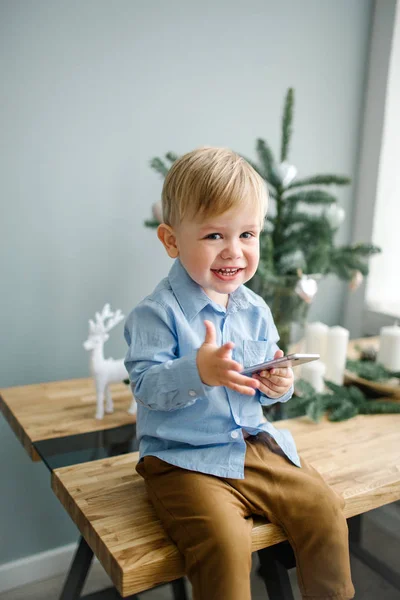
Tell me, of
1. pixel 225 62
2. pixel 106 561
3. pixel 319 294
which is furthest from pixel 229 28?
pixel 106 561

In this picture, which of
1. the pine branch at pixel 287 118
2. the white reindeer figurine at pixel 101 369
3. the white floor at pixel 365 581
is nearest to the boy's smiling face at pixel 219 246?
the white reindeer figurine at pixel 101 369

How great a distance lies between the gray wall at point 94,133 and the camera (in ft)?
4.90

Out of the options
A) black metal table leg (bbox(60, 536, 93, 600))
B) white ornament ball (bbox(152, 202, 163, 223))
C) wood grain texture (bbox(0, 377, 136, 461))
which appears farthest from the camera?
white ornament ball (bbox(152, 202, 163, 223))

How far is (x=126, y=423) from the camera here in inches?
52.4

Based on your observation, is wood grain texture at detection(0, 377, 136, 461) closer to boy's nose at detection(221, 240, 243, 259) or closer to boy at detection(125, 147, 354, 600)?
boy at detection(125, 147, 354, 600)

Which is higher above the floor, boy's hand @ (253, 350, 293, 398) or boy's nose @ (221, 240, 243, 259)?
boy's nose @ (221, 240, 243, 259)

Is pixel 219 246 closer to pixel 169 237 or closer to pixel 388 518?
pixel 169 237

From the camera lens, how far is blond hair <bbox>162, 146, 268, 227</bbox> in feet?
3.02

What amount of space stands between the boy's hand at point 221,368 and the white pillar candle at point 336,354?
76cm

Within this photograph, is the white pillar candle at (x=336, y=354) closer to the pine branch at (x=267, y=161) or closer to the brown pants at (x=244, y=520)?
the pine branch at (x=267, y=161)

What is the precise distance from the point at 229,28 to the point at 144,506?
1366mm

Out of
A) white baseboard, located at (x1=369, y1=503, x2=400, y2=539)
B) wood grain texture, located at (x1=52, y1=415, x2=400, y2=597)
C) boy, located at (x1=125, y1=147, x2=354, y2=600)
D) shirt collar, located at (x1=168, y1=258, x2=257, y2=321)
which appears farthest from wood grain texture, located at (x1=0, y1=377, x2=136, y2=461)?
white baseboard, located at (x1=369, y1=503, x2=400, y2=539)

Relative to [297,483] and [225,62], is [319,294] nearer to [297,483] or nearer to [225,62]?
[225,62]

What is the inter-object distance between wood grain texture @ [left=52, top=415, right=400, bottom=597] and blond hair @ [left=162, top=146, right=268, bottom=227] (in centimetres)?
48
